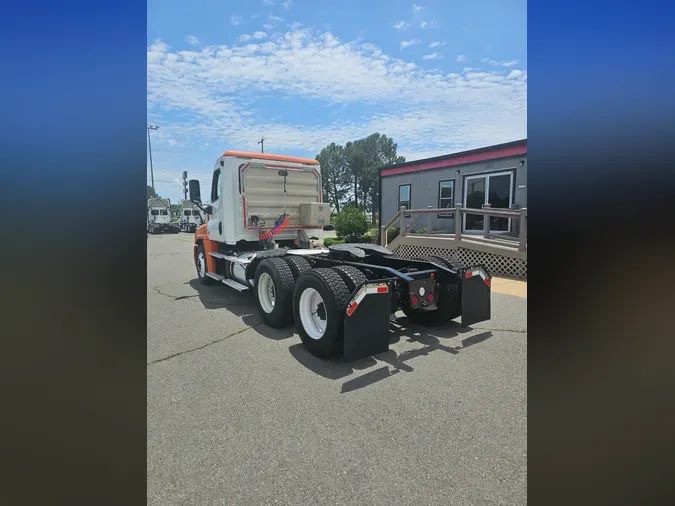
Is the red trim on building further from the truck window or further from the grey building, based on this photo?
the truck window

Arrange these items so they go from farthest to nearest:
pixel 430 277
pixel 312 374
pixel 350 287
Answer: pixel 430 277
pixel 350 287
pixel 312 374

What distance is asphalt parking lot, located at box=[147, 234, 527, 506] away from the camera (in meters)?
2.19

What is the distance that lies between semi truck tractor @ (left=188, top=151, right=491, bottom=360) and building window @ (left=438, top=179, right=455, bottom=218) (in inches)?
286

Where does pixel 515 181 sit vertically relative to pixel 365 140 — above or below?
below

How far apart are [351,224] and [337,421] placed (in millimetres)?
12647

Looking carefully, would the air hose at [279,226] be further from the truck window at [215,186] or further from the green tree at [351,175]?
the green tree at [351,175]

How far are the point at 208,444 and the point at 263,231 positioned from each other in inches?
192

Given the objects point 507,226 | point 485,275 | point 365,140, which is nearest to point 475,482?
point 485,275

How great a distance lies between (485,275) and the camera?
491 cm

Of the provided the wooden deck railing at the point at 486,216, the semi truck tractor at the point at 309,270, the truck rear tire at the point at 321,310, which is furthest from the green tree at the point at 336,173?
the truck rear tire at the point at 321,310

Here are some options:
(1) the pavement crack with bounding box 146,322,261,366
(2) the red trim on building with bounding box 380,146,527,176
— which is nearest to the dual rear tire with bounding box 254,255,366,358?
(1) the pavement crack with bounding box 146,322,261,366
